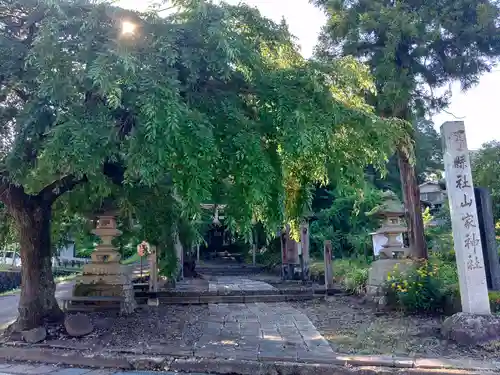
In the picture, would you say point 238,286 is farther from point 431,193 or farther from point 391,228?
point 431,193

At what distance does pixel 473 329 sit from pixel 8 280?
19987 millimetres

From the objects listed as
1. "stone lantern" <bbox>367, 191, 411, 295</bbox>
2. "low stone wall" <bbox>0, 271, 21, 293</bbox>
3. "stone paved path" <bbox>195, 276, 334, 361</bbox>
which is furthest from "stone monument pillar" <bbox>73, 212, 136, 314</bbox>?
"low stone wall" <bbox>0, 271, 21, 293</bbox>

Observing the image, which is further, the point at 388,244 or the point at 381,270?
the point at 388,244

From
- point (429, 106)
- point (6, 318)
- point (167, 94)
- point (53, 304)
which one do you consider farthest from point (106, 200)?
point (429, 106)

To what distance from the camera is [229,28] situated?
192 inches

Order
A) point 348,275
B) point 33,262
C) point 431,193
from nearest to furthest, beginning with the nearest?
point 33,262, point 348,275, point 431,193

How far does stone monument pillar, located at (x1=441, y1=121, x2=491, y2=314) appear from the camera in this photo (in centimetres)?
604

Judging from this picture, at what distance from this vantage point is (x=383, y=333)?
6.50m

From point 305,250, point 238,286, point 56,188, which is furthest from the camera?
point 305,250

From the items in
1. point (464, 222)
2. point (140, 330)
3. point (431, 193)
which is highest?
point (431, 193)

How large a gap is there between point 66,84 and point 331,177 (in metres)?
3.77

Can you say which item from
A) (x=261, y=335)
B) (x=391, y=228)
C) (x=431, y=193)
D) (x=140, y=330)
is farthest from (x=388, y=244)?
(x=431, y=193)

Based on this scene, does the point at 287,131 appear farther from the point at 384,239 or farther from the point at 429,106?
the point at 429,106

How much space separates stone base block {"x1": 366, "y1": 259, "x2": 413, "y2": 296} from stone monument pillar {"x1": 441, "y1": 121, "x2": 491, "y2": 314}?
8.85ft
